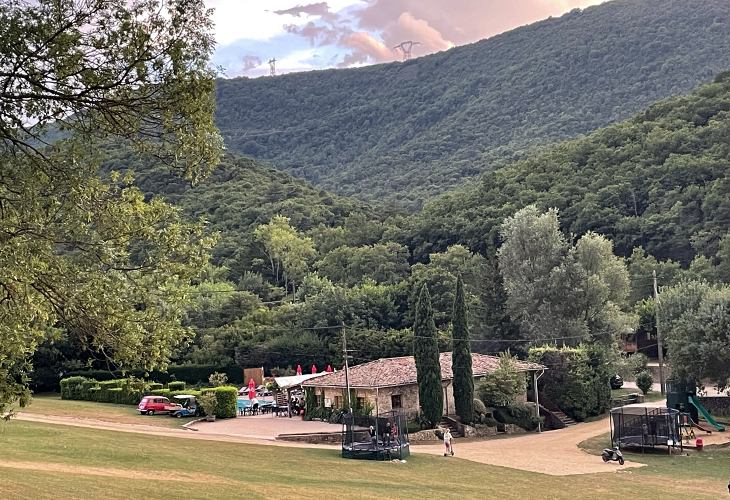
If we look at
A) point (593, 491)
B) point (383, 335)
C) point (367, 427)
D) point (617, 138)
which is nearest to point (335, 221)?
point (617, 138)

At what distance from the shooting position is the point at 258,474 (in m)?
23.0

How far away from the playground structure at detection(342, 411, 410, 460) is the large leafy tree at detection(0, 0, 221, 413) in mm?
18397

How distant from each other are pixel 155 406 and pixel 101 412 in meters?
2.87

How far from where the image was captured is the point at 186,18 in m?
11.6

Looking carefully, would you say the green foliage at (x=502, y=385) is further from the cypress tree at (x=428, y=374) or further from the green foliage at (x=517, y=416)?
the cypress tree at (x=428, y=374)

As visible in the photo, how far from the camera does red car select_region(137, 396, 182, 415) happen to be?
43.2 m

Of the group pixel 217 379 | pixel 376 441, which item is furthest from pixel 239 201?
pixel 376 441

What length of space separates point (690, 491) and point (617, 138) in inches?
2874

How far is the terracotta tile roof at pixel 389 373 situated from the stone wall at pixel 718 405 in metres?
9.44

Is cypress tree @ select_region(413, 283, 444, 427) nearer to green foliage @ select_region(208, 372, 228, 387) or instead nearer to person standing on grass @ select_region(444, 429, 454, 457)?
person standing on grass @ select_region(444, 429, 454, 457)

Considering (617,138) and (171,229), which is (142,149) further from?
(617,138)

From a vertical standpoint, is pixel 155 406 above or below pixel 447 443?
above

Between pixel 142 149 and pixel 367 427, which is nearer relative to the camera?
pixel 142 149

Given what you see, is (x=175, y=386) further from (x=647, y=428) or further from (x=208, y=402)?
(x=647, y=428)
